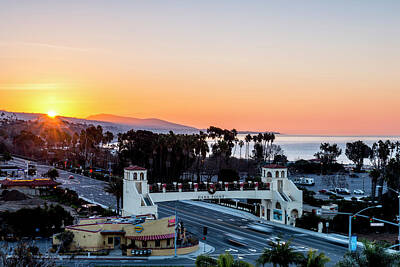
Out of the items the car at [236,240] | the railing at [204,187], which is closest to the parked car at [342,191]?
the railing at [204,187]

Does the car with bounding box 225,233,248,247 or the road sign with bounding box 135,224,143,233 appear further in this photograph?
the car with bounding box 225,233,248,247

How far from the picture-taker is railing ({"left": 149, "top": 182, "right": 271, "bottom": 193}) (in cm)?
6769

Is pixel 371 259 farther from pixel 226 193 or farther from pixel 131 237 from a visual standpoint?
pixel 226 193

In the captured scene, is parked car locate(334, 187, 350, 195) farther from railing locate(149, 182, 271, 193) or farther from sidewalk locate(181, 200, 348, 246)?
railing locate(149, 182, 271, 193)

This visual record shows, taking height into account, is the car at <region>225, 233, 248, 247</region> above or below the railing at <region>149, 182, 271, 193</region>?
below

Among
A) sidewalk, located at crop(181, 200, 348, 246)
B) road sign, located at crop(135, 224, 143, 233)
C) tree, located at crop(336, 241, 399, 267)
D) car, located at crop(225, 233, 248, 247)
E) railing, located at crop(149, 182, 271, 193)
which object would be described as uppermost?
railing, located at crop(149, 182, 271, 193)

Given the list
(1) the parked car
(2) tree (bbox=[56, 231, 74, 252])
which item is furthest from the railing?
(1) the parked car

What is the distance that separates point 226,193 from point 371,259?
4278 cm

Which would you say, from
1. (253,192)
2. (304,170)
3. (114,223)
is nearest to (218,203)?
(253,192)

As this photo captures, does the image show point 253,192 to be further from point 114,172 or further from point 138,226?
point 114,172

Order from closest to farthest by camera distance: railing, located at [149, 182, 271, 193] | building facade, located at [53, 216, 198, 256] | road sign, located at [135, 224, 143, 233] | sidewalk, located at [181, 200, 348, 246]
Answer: building facade, located at [53, 216, 198, 256] → road sign, located at [135, 224, 143, 233] → sidewalk, located at [181, 200, 348, 246] → railing, located at [149, 182, 271, 193]

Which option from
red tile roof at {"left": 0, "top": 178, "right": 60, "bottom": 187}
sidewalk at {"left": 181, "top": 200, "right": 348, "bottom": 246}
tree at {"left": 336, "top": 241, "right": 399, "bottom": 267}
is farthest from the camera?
red tile roof at {"left": 0, "top": 178, "right": 60, "bottom": 187}

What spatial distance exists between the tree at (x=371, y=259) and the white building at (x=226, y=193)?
35359 millimetres

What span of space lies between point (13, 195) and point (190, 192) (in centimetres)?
Answer: 4381
